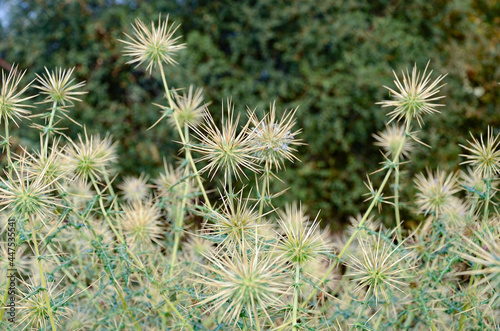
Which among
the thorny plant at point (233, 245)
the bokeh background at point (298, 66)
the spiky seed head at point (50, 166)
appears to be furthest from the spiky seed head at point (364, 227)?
the bokeh background at point (298, 66)

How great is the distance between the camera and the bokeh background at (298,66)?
147 inches

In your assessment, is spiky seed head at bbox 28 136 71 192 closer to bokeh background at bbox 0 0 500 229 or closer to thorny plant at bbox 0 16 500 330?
thorny plant at bbox 0 16 500 330

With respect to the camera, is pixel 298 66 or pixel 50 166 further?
pixel 298 66

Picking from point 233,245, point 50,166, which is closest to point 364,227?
point 233,245

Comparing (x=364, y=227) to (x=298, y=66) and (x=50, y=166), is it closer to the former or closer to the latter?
(x=50, y=166)

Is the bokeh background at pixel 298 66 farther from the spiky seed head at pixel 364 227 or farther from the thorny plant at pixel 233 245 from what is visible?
the thorny plant at pixel 233 245

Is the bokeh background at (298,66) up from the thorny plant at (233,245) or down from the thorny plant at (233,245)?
up

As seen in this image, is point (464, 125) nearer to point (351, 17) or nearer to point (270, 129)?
point (351, 17)

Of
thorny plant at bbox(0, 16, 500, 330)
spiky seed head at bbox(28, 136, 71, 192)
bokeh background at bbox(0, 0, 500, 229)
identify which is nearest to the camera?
thorny plant at bbox(0, 16, 500, 330)

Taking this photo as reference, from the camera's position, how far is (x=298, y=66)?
3.95 meters

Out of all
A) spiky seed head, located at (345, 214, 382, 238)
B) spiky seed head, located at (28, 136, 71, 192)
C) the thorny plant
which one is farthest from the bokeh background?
spiky seed head, located at (28, 136, 71, 192)

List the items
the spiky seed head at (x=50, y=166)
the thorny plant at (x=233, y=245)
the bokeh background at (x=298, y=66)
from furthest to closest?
the bokeh background at (x=298, y=66) < the spiky seed head at (x=50, y=166) < the thorny plant at (x=233, y=245)

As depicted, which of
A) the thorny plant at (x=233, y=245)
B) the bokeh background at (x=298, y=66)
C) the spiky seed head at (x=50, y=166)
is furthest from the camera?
the bokeh background at (x=298, y=66)

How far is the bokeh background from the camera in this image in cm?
374
